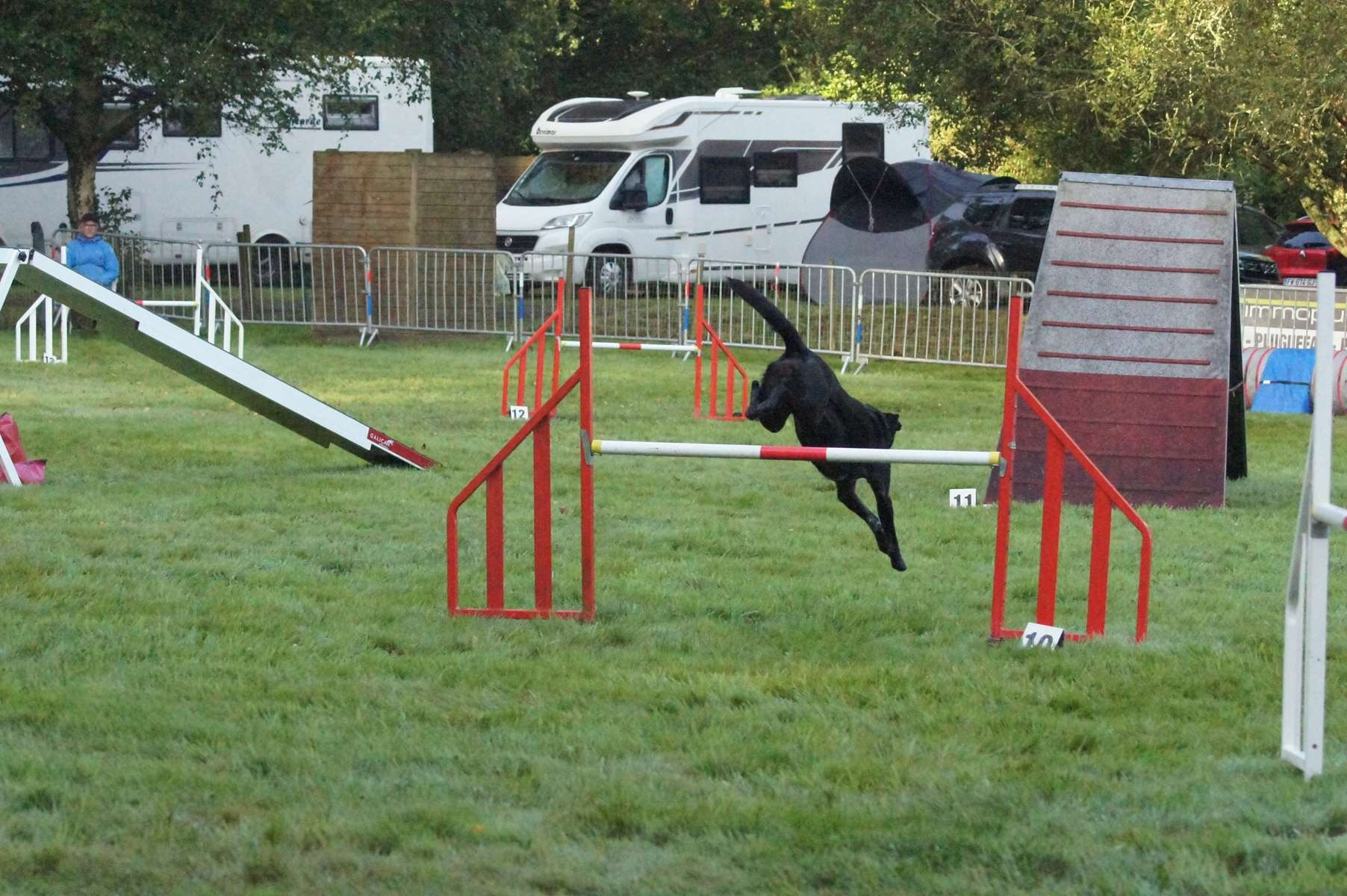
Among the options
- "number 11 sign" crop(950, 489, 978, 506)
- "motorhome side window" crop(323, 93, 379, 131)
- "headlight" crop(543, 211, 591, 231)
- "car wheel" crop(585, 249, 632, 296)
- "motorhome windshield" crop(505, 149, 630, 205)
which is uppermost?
"motorhome side window" crop(323, 93, 379, 131)

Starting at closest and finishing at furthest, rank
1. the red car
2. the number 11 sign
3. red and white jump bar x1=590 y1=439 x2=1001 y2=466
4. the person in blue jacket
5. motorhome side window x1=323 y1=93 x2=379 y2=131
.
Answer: red and white jump bar x1=590 y1=439 x2=1001 y2=466
the number 11 sign
the person in blue jacket
the red car
motorhome side window x1=323 y1=93 x2=379 y2=131

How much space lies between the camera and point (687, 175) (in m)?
25.5

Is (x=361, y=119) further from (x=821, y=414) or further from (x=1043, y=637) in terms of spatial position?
(x=1043, y=637)

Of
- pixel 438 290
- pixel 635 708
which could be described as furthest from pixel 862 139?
pixel 635 708

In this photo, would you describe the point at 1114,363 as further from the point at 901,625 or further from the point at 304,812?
the point at 304,812

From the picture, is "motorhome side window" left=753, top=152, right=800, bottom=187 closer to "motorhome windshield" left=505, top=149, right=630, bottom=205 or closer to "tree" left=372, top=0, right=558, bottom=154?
"motorhome windshield" left=505, top=149, right=630, bottom=205

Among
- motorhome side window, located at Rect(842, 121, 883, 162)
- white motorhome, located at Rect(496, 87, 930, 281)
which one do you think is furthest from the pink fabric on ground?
motorhome side window, located at Rect(842, 121, 883, 162)

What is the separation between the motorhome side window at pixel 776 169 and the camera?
26.2 m

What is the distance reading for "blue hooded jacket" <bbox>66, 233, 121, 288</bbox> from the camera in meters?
18.4

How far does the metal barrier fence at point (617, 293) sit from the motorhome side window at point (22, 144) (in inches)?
333

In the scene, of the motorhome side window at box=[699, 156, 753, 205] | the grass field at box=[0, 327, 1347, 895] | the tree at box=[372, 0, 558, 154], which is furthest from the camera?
the motorhome side window at box=[699, 156, 753, 205]

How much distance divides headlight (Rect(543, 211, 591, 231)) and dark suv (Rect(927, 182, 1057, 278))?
4.79 m

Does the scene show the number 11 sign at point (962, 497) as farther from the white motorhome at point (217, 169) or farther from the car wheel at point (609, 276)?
the white motorhome at point (217, 169)

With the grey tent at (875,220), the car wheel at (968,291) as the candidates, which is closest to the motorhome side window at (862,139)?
the grey tent at (875,220)
